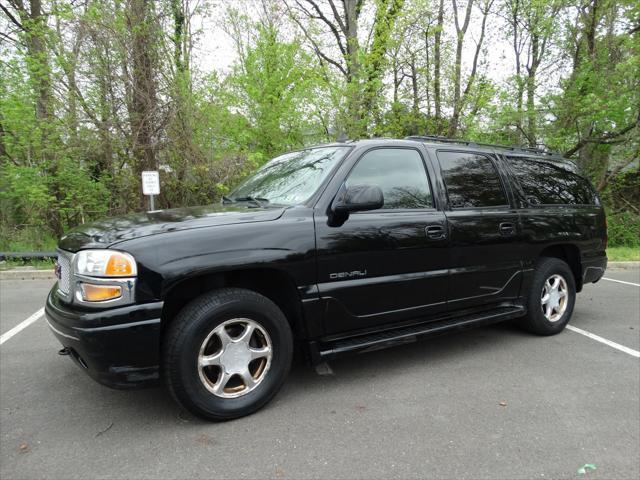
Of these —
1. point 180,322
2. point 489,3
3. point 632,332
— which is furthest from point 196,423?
point 489,3

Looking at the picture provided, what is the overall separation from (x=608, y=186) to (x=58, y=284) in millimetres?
18482

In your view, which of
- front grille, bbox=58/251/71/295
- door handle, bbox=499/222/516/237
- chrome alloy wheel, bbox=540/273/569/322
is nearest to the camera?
front grille, bbox=58/251/71/295

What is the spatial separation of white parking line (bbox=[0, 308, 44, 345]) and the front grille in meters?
2.08

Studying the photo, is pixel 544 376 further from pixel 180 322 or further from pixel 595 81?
pixel 595 81

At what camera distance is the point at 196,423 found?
268 centimetres

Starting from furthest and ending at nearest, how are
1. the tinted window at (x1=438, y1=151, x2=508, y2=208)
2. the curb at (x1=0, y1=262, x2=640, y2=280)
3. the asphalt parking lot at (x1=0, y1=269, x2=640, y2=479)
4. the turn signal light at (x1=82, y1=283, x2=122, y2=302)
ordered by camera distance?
the curb at (x1=0, y1=262, x2=640, y2=280) → the tinted window at (x1=438, y1=151, x2=508, y2=208) → the turn signal light at (x1=82, y1=283, x2=122, y2=302) → the asphalt parking lot at (x1=0, y1=269, x2=640, y2=479)

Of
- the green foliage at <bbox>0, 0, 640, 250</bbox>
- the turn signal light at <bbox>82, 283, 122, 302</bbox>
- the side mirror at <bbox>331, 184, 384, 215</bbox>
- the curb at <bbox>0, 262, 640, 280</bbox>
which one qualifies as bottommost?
→ the curb at <bbox>0, 262, 640, 280</bbox>

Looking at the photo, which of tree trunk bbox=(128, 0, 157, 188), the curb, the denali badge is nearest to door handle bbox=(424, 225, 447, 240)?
the denali badge

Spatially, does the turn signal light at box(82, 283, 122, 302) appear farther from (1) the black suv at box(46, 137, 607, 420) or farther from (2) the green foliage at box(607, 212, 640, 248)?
(2) the green foliage at box(607, 212, 640, 248)

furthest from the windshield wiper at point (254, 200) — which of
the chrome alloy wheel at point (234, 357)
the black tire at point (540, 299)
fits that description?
the black tire at point (540, 299)

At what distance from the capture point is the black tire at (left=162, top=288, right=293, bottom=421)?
8.14 ft

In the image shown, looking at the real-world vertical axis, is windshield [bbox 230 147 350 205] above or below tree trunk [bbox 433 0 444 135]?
below

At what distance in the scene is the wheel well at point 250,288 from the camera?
2.68 m

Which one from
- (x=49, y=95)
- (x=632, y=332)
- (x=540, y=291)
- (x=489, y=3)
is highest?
(x=489, y=3)
